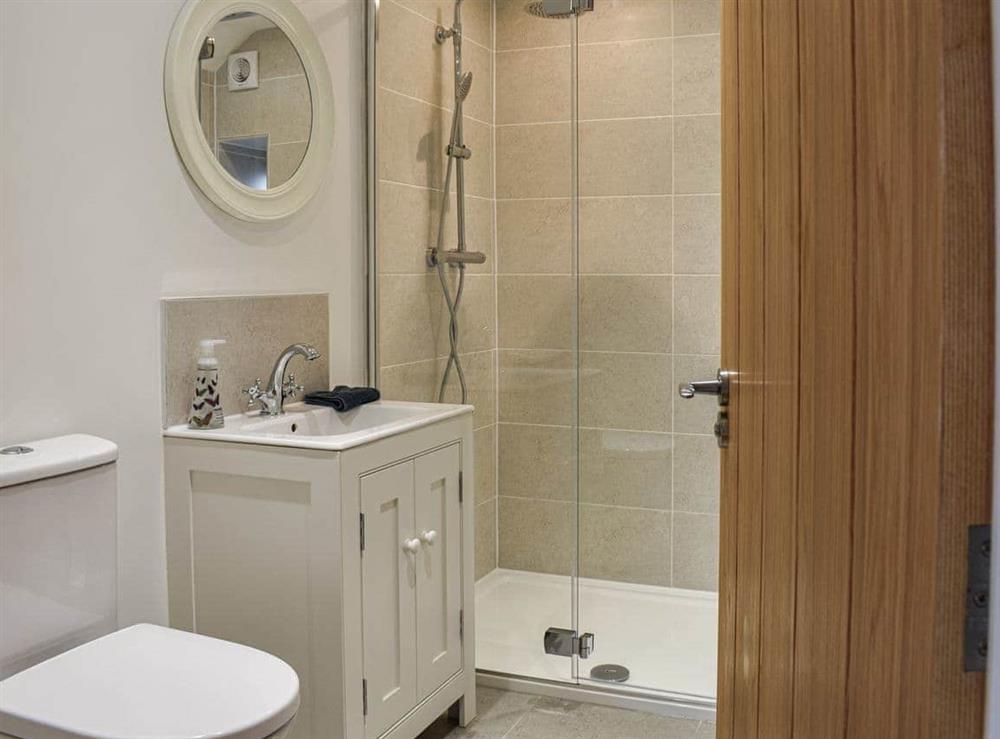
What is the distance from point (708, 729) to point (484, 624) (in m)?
0.75

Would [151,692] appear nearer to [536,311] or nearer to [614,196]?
[536,311]

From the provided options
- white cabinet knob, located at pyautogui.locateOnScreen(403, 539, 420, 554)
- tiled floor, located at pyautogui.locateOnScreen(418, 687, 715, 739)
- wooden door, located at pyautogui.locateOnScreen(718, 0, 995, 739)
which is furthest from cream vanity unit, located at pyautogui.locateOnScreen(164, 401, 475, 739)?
wooden door, located at pyautogui.locateOnScreen(718, 0, 995, 739)

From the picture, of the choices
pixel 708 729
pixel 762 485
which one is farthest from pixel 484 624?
pixel 762 485

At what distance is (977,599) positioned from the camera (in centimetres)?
49

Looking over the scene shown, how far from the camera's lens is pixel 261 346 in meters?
2.42

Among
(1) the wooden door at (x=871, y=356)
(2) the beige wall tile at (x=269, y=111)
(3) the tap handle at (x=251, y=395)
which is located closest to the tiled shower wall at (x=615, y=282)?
(2) the beige wall tile at (x=269, y=111)

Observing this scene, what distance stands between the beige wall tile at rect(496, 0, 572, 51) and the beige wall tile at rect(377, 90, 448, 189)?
0.28 metres

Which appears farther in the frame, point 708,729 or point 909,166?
point 708,729

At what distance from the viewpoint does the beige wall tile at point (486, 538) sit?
2.98m

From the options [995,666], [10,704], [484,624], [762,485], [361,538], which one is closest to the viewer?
[995,666]

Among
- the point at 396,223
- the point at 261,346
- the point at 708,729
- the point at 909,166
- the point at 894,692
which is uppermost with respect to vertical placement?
the point at 396,223

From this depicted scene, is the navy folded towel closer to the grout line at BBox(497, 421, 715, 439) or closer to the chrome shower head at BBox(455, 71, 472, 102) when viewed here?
the grout line at BBox(497, 421, 715, 439)

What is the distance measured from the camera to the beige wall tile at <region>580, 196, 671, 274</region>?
2791mm

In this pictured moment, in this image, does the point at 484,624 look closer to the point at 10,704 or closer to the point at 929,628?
the point at 10,704
